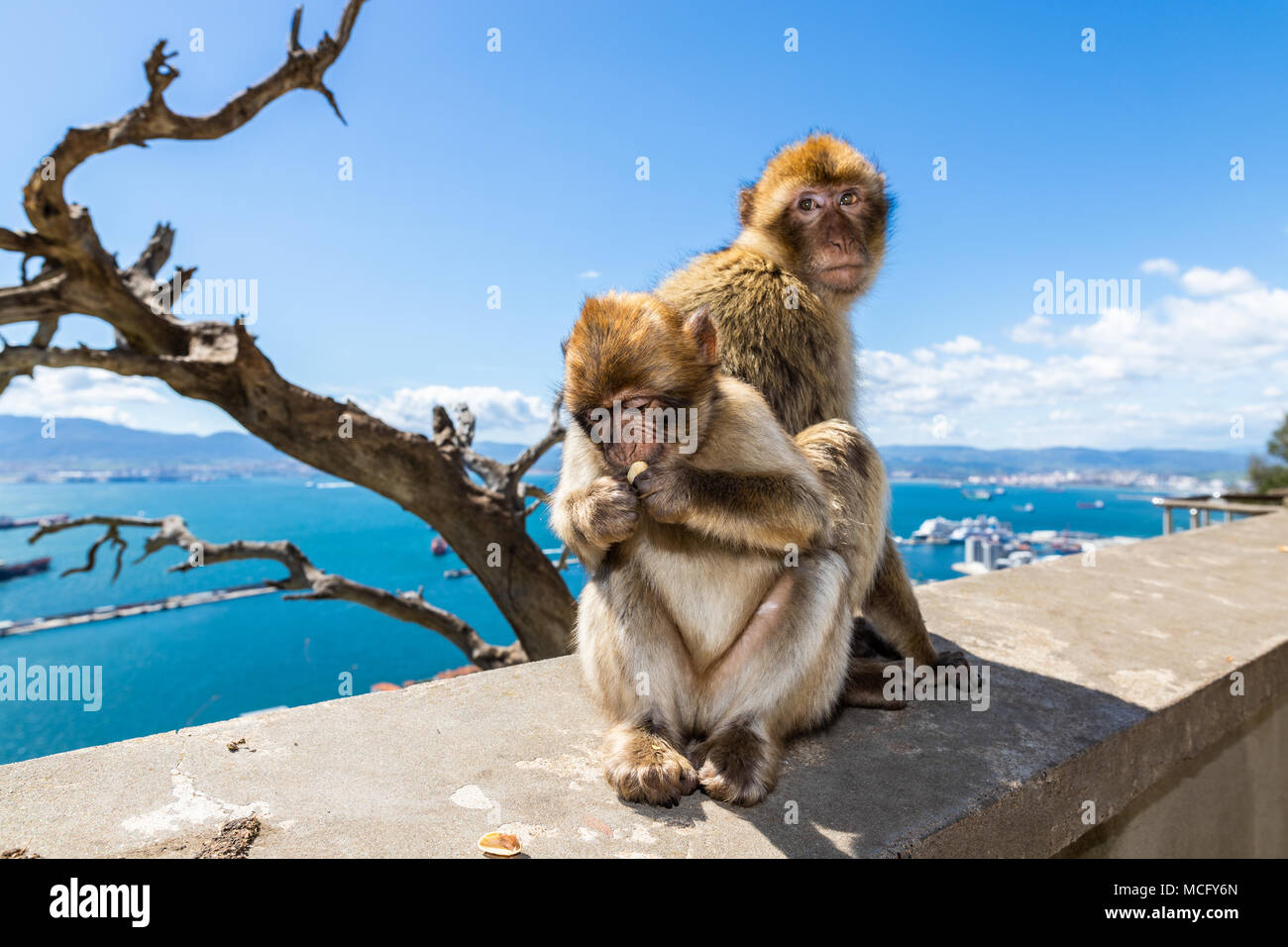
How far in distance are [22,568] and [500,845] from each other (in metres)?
30.0

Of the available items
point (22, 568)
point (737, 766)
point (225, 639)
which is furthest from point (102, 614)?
point (737, 766)

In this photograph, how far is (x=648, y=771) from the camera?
5.49ft

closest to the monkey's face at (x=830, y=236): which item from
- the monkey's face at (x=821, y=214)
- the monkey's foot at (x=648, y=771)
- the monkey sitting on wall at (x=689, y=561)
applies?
the monkey's face at (x=821, y=214)

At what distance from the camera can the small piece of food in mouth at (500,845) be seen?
1.40 meters

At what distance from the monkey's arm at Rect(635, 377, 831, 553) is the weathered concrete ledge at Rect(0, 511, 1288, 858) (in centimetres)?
63

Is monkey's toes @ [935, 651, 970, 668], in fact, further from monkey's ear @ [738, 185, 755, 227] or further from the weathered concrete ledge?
monkey's ear @ [738, 185, 755, 227]

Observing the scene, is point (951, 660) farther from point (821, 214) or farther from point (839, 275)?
point (821, 214)

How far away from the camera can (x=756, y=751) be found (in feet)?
5.83

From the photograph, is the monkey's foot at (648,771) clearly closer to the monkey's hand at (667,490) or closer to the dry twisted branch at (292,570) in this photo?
the monkey's hand at (667,490)

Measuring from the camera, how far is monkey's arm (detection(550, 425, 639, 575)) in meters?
1.63

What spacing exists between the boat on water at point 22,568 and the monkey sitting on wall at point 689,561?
2683cm

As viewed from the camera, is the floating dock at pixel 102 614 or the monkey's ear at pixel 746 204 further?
the floating dock at pixel 102 614

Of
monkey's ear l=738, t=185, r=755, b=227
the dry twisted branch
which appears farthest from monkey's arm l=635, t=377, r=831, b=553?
the dry twisted branch
